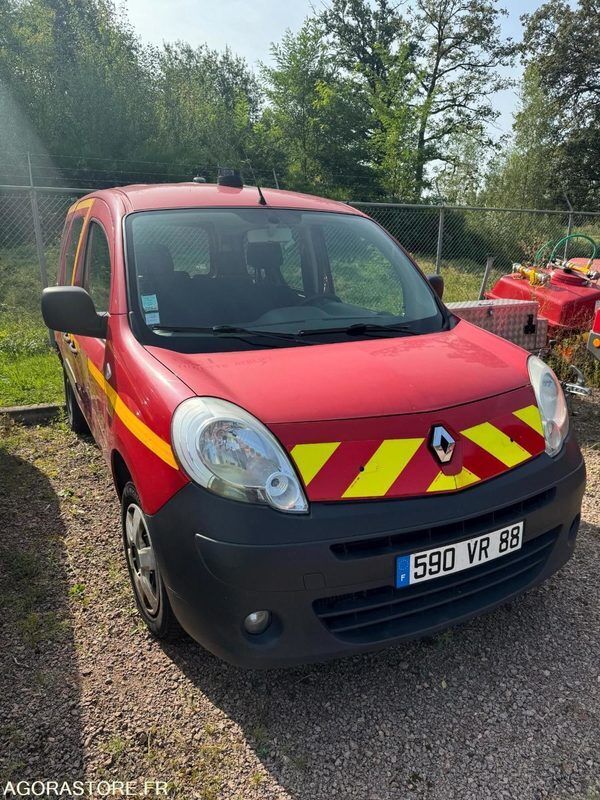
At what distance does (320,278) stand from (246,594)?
6.86 ft

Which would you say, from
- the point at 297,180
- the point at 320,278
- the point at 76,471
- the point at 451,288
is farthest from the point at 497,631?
the point at 297,180

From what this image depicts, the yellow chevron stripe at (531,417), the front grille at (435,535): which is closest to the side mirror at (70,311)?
the front grille at (435,535)

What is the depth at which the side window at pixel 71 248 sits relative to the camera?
11.8ft

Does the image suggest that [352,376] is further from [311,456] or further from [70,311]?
[70,311]

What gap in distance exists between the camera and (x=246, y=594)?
169cm

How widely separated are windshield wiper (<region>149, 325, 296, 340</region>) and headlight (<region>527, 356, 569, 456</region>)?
3.33ft

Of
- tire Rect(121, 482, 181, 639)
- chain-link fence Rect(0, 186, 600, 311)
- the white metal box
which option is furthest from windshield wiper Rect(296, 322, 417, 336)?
chain-link fence Rect(0, 186, 600, 311)

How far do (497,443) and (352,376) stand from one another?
0.56 m

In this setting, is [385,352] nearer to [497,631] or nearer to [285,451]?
[285,451]

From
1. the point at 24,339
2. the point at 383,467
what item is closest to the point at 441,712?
the point at 383,467

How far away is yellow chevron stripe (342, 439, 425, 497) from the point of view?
175cm

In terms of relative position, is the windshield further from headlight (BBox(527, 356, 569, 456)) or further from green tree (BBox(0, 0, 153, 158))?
green tree (BBox(0, 0, 153, 158))

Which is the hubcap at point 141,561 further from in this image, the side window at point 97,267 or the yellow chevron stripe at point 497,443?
the yellow chevron stripe at point 497,443
